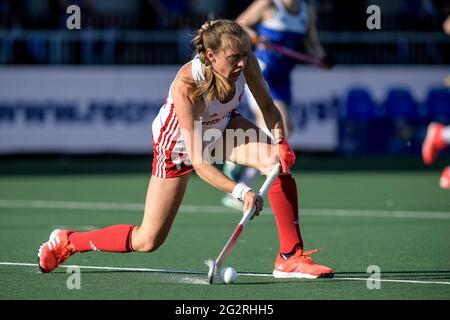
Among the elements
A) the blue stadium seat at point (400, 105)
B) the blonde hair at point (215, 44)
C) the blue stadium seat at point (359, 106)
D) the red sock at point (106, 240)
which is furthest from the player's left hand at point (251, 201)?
the blue stadium seat at point (400, 105)

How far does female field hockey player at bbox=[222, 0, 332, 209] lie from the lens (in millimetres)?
11031

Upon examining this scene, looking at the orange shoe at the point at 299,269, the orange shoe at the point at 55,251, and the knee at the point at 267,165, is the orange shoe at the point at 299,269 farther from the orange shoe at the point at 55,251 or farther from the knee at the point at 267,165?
the orange shoe at the point at 55,251

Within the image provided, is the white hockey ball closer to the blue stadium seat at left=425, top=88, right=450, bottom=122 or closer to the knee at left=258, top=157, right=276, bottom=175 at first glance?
the knee at left=258, top=157, right=276, bottom=175

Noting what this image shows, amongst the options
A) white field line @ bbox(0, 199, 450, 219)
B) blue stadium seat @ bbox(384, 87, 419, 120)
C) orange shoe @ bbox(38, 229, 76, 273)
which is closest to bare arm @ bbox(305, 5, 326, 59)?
white field line @ bbox(0, 199, 450, 219)

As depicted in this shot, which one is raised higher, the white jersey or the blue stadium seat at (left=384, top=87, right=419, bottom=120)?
the white jersey

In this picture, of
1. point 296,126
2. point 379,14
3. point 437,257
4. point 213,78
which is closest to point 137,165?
point 296,126

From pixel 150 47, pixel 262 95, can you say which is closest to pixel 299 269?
pixel 262 95

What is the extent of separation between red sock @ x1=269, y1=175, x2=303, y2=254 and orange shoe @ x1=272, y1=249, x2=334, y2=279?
8 cm

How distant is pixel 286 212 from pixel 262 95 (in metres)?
0.75

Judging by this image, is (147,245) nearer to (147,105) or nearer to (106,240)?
(106,240)

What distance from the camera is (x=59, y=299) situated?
5855mm

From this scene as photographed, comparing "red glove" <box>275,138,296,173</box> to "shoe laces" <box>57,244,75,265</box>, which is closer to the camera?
"red glove" <box>275,138,296,173</box>
